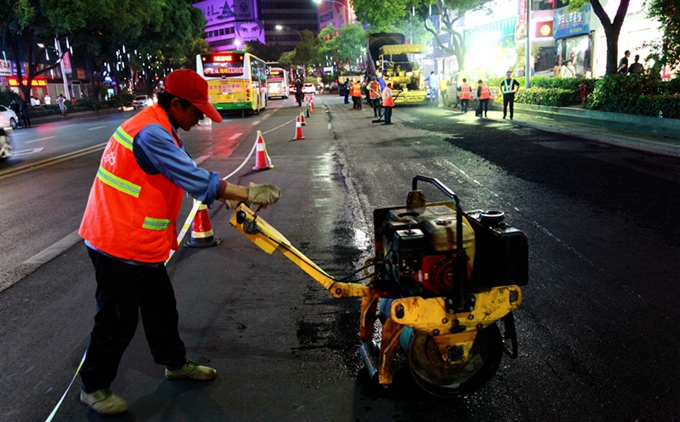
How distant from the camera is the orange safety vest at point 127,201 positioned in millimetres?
2834

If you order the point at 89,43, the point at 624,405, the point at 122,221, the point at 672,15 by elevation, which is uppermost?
the point at 89,43

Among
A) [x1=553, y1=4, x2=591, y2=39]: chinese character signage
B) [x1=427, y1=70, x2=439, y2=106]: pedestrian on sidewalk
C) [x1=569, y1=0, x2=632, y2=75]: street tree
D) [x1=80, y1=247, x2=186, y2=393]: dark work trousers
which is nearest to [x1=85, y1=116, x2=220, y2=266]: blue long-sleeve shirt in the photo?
[x1=80, y1=247, x2=186, y2=393]: dark work trousers

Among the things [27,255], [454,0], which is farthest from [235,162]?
[454,0]

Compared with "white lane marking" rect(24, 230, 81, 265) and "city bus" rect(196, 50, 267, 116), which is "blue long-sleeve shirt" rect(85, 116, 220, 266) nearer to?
"white lane marking" rect(24, 230, 81, 265)

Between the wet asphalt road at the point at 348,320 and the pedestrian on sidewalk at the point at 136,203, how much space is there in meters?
0.47

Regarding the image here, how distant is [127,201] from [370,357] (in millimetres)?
1666

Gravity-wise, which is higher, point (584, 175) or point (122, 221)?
point (122, 221)

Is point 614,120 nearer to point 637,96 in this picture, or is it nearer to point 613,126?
point 613,126

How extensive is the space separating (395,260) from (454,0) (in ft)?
118

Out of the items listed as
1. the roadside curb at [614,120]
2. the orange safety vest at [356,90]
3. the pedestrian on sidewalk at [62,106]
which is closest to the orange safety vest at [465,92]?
the roadside curb at [614,120]

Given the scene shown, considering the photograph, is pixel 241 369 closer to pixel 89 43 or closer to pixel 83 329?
pixel 83 329

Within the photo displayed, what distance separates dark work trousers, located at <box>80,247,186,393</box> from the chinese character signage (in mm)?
30629

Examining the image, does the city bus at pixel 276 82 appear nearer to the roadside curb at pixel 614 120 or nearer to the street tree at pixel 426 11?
the street tree at pixel 426 11

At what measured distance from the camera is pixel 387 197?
8.31 metres
